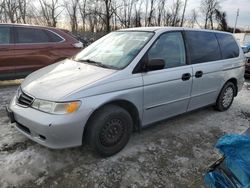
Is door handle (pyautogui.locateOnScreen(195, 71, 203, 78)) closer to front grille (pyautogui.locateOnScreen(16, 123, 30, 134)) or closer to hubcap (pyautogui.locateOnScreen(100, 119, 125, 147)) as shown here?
hubcap (pyautogui.locateOnScreen(100, 119, 125, 147))

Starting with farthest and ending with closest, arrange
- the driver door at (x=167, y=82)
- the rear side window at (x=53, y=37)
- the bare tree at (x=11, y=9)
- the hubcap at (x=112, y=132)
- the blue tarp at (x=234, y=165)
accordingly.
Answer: the bare tree at (x=11, y=9)
the rear side window at (x=53, y=37)
the driver door at (x=167, y=82)
the hubcap at (x=112, y=132)
the blue tarp at (x=234, y=165)

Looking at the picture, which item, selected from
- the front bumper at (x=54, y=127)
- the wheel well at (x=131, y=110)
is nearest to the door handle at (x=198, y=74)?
the wheel well at (x=131, y=110)

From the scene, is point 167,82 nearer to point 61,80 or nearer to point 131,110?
point 131,110

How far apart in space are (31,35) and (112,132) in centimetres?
457

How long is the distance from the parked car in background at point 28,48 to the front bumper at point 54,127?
149 inches

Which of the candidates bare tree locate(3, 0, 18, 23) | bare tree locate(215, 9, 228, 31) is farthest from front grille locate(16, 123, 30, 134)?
bare tree locate(215, 9, 228, 31)

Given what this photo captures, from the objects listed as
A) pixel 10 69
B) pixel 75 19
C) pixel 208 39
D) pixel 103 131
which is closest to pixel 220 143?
pixel 103 131

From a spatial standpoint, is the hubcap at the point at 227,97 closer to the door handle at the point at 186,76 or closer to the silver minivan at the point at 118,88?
the silver minivan at the point at 118,88

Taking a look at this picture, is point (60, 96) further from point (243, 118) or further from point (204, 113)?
point (243, 118)

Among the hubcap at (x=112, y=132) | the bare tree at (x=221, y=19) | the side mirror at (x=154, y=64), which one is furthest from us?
the bare tree at (x=221, y=19)

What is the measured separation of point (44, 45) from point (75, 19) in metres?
32.1

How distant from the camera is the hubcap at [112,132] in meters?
3.15

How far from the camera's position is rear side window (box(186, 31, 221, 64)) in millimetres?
4199

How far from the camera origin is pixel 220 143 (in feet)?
6.53
